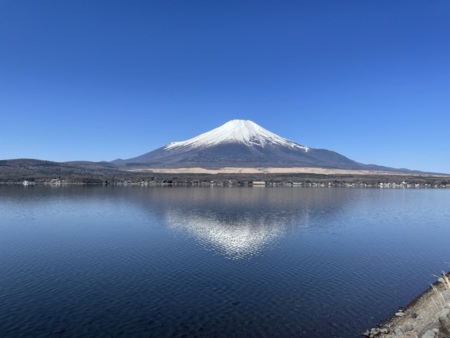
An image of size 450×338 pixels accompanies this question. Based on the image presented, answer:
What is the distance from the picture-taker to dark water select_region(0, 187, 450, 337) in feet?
67.5

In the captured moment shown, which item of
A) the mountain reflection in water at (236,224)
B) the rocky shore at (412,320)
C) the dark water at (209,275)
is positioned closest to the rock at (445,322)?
the rocky shore at (412,320)

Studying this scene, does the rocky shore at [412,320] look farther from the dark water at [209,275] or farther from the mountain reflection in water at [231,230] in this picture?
the mountain reflection in water at [231,230]

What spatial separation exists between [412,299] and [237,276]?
1287 cm

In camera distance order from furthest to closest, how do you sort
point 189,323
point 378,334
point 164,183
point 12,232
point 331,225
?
point 164,183, point 331,225, point 12,232, point 189,323, point 378,334

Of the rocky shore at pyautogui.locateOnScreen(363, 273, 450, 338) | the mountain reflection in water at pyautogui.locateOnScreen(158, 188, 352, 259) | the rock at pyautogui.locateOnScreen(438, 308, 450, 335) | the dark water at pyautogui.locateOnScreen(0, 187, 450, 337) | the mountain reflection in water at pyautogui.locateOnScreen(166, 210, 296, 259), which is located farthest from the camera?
the mountain reflection in water at pyautogui.locateOnScreen(158, 188, 352, 259)

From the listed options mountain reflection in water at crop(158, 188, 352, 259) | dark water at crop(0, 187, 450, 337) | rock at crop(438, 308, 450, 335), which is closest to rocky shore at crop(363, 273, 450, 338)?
dark water at crop(0, 187, 450, 337)

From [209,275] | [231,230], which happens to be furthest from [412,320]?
[231,230]

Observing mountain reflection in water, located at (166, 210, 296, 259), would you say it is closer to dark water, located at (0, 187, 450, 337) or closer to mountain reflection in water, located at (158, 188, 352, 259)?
mountain reflection in water, located at (158, 188, 352, 259)

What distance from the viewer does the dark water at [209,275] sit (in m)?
20.6

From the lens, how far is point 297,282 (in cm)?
2866

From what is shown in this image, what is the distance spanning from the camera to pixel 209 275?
29.8 m

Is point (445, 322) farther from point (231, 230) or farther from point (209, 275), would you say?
point (231, 230)

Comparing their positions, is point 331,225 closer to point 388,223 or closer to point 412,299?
point 388,223

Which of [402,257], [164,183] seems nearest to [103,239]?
[402,257]
